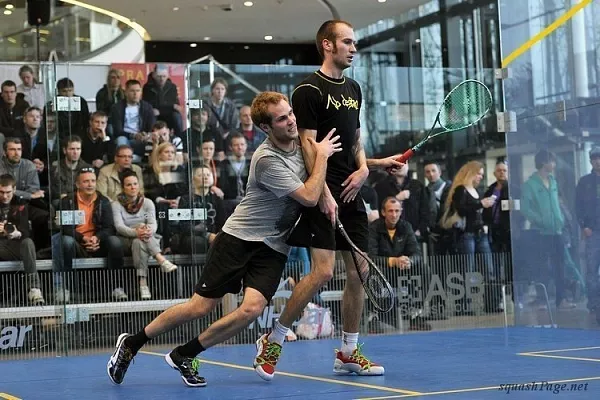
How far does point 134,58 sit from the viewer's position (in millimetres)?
14508

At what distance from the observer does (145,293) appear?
7.52 metres

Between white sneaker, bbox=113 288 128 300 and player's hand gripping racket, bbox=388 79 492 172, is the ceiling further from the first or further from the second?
player's hand gripping racket, bbox=388 79 492 172

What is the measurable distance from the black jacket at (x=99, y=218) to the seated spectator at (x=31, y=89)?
2.16 feet

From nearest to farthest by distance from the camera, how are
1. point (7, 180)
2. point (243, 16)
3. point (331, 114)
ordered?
point (331, 114), point (7, 180), point (243, 16)

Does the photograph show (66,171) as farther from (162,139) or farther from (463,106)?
(463,106)

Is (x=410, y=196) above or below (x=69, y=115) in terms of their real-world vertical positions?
below

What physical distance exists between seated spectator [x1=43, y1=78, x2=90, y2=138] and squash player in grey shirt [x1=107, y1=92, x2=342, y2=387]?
308 cm

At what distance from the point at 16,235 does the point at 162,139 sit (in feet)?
3.88

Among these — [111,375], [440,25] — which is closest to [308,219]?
[111,375]

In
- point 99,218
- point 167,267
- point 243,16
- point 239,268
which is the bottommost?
point 167,267

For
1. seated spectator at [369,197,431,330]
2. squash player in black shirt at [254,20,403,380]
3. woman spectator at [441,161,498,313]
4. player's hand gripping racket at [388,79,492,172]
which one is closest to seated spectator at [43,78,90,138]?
seated spectator at [369,197,431,330]

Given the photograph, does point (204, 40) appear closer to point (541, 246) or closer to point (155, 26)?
point (155, 26)

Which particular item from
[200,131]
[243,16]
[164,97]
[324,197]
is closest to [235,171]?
[200,131]

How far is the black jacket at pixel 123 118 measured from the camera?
7.83 m
